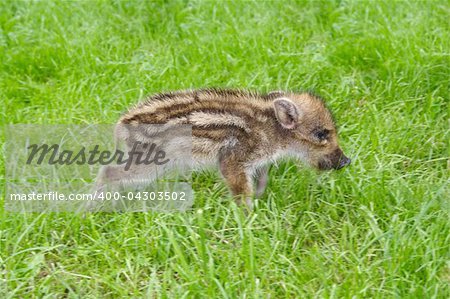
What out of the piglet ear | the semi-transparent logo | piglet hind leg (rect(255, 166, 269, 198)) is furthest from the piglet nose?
the semi-transparent logo

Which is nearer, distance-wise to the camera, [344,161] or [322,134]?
[344,161]

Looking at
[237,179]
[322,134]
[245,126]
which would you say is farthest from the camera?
[322,134]

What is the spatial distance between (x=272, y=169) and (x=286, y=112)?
1.47 ft

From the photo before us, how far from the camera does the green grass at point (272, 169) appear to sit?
4.90 metres

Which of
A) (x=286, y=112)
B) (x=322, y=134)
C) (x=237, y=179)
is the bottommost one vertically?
(x=237, y=179)

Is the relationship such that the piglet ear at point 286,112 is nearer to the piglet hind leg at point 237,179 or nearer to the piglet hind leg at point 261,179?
the piglet hind leg at point 261,179

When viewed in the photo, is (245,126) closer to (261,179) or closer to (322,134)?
(261,179)

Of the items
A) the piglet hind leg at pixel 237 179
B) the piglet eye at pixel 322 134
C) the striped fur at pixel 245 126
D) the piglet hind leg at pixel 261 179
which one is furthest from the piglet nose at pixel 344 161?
the piglet hind leg at pixel 237 179

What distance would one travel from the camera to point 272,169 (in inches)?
240

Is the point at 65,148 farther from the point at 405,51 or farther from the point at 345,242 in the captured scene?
the point at 405,51

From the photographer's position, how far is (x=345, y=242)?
5230 mm

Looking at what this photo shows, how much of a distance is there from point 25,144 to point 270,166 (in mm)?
1864

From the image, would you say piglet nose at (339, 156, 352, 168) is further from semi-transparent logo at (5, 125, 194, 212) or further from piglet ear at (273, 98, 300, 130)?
semi-transparent logo at (5, 125, 194, 212)

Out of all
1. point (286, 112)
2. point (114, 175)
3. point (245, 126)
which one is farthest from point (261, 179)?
point (114, 175)
